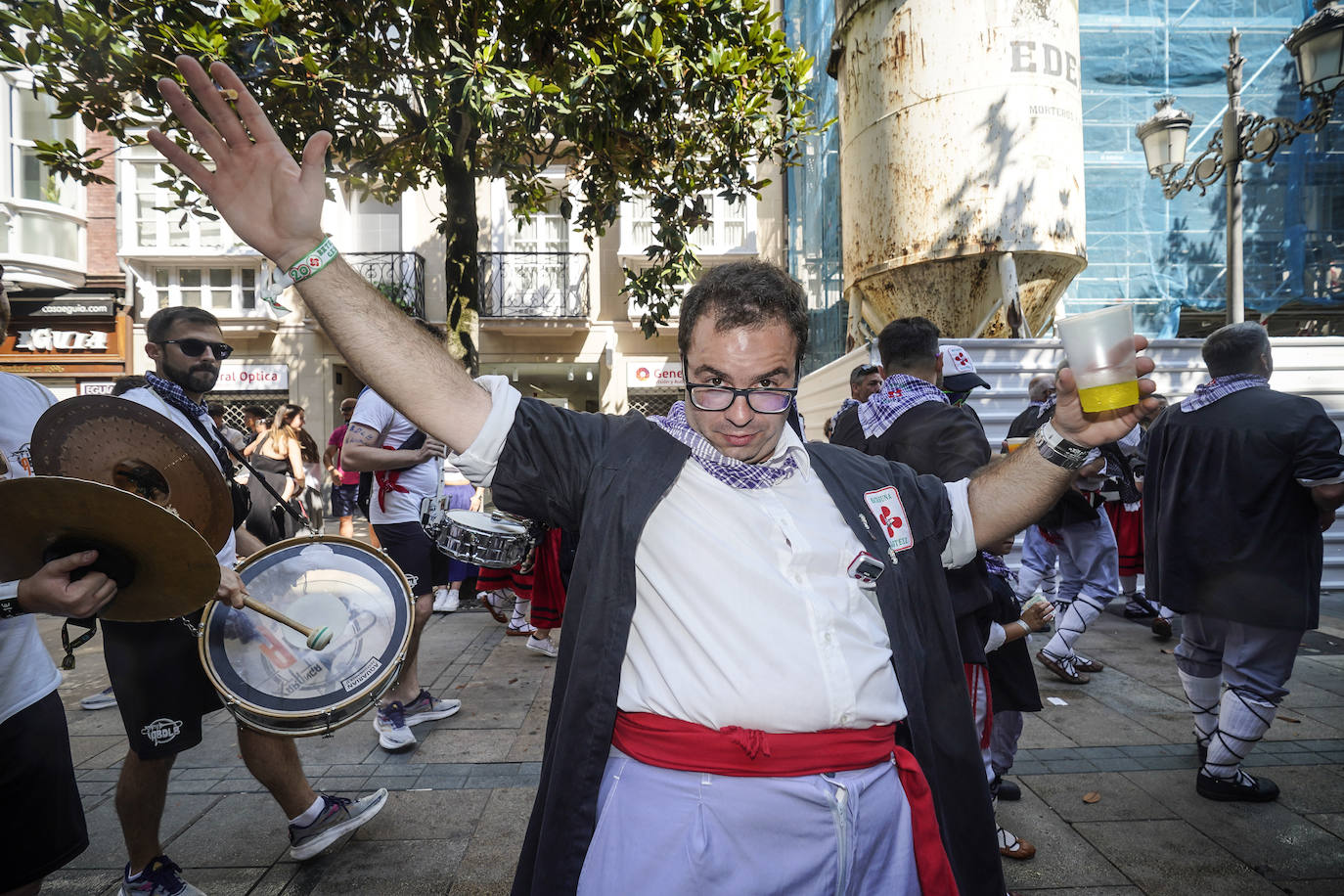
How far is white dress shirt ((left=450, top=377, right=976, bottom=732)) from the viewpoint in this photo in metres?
1.57

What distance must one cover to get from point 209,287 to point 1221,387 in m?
20.8

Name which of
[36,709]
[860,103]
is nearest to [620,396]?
[860,103]

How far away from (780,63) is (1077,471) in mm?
6213

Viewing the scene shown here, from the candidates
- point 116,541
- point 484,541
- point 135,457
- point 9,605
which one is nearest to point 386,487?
point 484,541

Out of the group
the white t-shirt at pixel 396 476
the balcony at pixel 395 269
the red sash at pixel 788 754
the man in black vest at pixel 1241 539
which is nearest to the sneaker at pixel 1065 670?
the man in black vest at pixel 1241 539

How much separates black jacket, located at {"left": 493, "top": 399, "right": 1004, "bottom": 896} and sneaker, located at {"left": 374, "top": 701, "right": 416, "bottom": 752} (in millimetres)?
2766

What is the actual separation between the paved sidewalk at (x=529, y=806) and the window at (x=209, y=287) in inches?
628

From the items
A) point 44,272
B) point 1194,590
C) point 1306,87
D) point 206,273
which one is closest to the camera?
point 1194,590

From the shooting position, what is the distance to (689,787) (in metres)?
1.55

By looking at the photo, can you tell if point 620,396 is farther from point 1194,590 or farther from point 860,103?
point 1194,590

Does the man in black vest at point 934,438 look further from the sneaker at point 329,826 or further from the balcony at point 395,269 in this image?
the balcony at point 395,269

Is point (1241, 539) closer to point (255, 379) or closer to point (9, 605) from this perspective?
Result: point (9, 605)

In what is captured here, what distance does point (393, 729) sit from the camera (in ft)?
13.8

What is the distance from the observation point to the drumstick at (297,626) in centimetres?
244
